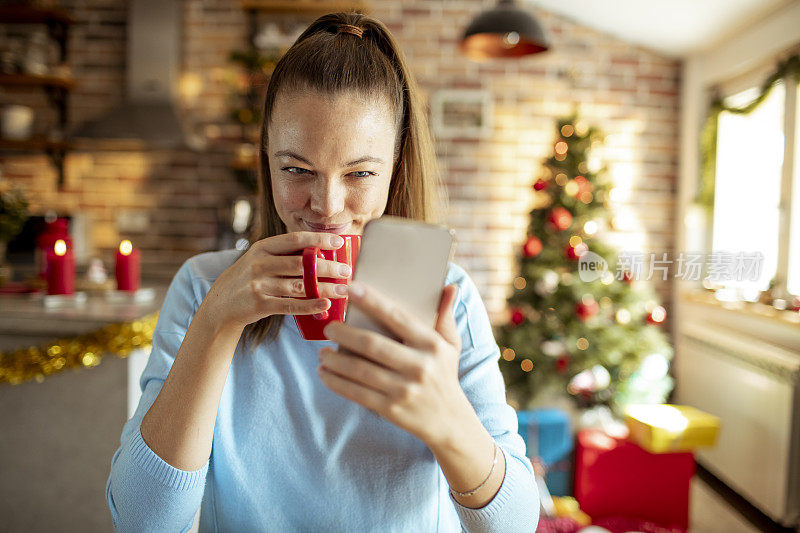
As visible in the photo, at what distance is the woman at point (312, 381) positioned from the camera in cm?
55

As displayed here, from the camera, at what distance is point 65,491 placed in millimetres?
1726

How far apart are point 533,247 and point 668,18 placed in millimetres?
1567

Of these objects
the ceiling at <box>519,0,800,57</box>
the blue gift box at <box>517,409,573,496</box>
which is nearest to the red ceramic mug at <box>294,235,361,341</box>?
the blue gift box at <box>517,409,573,496</box>

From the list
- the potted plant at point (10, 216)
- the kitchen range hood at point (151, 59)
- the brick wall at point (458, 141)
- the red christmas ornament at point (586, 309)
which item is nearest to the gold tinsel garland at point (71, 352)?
the potted plant at point (10, 216)

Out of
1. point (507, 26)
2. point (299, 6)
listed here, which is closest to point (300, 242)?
point (507, 26)

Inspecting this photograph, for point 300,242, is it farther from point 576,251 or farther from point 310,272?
point 576,251

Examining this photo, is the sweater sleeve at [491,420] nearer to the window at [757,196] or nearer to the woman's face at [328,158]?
the woman's face at [328,158]

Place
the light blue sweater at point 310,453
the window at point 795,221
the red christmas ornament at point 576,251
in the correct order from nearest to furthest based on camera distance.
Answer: the light blue sweater at point 310,453 → the window at point 795,221 → the red christmas ornament at point 576,251

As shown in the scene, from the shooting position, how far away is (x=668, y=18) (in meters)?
3.15

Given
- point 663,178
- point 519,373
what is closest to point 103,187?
point 519,373

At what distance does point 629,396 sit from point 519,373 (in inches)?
23.4

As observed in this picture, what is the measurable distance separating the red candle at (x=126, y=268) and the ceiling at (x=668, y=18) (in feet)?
9.75

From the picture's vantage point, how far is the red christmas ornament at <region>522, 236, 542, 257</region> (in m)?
3.00

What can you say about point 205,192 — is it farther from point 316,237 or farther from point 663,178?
point 316,237
